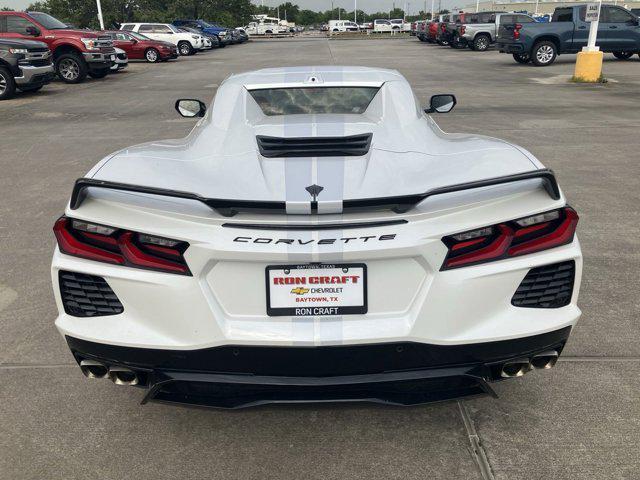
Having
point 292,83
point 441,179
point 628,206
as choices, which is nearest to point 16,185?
point 292,83

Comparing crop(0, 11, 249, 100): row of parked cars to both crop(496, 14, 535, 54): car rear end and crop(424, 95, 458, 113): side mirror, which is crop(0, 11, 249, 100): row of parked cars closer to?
crop(424, 95, 458, 113): side mirror

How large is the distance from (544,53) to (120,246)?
21417 millimetres

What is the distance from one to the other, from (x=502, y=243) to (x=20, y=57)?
15210 millimetres

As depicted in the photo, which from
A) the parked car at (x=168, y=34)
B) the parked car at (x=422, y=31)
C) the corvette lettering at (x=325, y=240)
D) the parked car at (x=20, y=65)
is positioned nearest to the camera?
the corvette lettering at (x=325, y=240)

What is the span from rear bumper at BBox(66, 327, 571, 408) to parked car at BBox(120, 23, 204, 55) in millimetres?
32729

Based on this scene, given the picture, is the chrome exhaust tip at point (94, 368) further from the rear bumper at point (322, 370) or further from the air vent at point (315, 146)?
the air vent at point (315, 146)

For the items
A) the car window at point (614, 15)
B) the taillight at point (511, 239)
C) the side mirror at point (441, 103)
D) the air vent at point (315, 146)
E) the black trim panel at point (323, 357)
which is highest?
the car window at point (614, 15)

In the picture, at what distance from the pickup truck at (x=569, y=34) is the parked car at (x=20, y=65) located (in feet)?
50.1

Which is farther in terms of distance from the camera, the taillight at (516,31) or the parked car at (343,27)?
the parked car at (343,27)

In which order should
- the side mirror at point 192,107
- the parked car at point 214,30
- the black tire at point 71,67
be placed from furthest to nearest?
the parked car at point 214,30 < the black tire at point 71,67 < the side mirror at point 192,107

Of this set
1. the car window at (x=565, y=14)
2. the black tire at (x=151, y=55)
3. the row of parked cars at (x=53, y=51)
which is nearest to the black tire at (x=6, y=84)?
the row of parked cars at (x=53, y=51)

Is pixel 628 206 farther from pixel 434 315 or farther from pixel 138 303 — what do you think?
pixel 138 303

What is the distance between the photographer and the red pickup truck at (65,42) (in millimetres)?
17203

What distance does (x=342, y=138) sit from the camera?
2.55m
